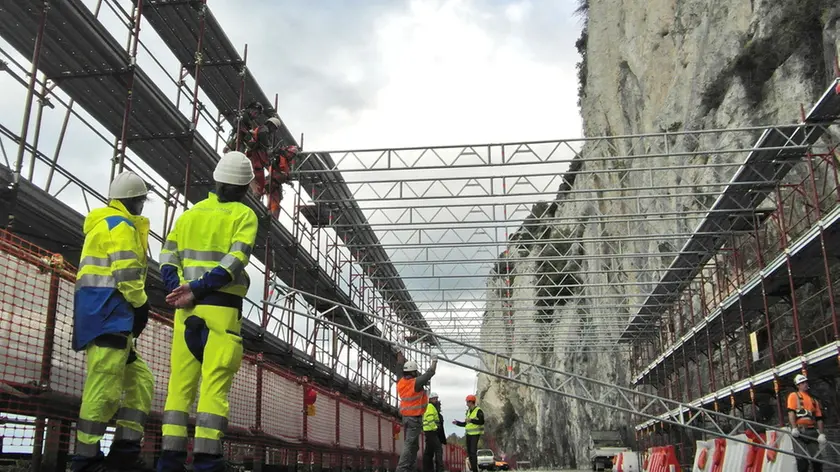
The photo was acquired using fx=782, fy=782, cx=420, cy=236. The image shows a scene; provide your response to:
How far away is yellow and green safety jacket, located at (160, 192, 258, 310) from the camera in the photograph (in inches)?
194

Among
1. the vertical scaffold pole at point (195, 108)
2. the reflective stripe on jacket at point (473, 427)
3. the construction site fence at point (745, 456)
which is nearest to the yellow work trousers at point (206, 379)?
the construction site fence at point (745, 456)

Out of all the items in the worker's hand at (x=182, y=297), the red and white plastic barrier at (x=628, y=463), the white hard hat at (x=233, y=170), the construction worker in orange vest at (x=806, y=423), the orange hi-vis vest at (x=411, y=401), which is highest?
the white hard hat at (x=233, y=170)

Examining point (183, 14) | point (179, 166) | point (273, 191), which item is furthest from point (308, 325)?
point (183, 14)

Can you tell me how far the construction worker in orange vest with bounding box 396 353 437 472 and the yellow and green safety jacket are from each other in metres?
5.51

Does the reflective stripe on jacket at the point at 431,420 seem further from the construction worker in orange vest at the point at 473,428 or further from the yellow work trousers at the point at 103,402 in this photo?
the yellow work trousers at the point at 103,402

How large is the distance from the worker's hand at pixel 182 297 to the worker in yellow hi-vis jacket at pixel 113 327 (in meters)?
0.55

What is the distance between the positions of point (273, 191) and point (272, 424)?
903cm

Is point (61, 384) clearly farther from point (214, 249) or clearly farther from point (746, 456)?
point (746, 456)

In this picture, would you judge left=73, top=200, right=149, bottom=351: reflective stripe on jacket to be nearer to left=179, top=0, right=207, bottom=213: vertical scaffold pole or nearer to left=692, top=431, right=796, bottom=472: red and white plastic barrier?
left=692, top=431, right=796, bottom=472: red and white plastic barrier

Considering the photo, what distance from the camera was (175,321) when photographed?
4.98m

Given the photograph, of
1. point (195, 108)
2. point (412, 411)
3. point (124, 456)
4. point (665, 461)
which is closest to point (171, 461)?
point (124, 456)

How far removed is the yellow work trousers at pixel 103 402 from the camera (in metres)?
4.89

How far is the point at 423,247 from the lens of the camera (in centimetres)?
2559

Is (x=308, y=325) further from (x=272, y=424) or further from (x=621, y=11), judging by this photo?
(x=621, y=11)
